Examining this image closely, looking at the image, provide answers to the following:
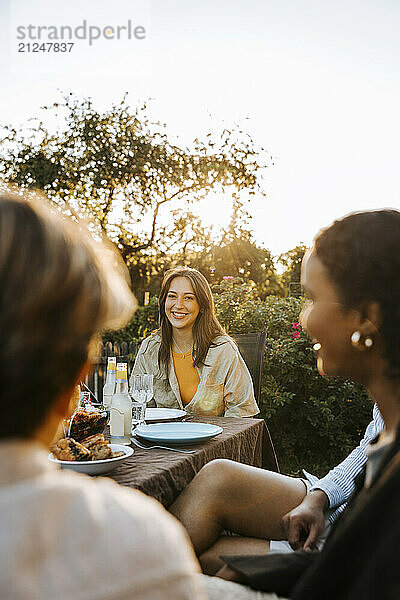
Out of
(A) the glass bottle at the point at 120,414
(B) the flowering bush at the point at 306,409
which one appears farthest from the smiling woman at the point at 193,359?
(B) the flowering bush at the point at 306,409

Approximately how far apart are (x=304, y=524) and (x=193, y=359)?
1935mm

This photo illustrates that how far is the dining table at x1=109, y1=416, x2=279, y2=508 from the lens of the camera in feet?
5.36

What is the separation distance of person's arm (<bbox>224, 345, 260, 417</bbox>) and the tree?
18.3ft

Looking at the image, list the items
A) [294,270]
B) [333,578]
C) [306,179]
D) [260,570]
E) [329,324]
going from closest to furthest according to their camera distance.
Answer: [333,578], [260,570], [329,324], [306,179], [294,270]

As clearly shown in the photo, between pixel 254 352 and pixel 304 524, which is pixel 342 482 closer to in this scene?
pixel 304 524

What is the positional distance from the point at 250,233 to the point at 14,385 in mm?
9073

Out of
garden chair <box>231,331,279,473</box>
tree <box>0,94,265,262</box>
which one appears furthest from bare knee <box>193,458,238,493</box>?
tree <box>0,94,265,262</box>

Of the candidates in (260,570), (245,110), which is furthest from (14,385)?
(245,110)

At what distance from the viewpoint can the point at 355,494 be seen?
52.3 inches

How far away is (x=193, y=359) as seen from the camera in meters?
3.51

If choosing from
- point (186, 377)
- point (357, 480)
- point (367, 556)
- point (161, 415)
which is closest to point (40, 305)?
point (367, 556)

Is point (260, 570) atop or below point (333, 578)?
below

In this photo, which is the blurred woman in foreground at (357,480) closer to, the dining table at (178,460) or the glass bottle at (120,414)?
the dining table at (178,460)

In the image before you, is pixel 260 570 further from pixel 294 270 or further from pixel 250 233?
pixel 294 270
